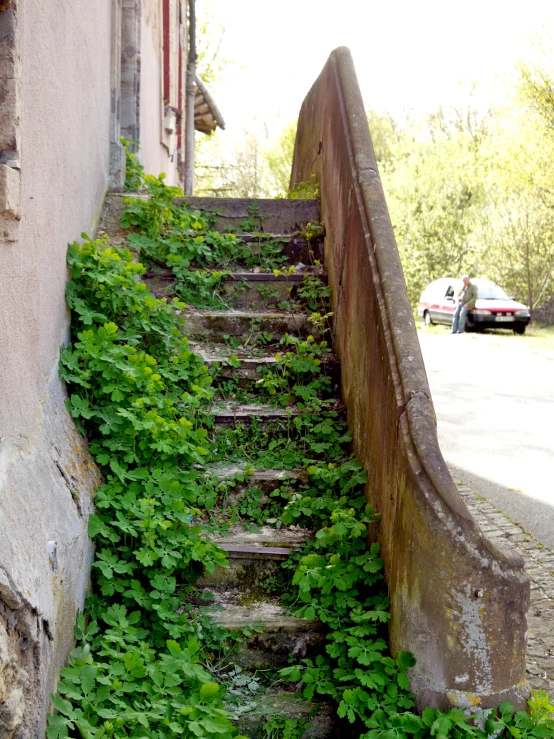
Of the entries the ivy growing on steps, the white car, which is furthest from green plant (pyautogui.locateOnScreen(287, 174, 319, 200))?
the white car

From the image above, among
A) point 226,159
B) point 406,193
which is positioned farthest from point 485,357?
point 226,159

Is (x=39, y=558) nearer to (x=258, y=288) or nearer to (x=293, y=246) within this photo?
(x=258, y=288)

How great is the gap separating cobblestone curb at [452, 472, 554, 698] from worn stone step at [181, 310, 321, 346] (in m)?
1.80

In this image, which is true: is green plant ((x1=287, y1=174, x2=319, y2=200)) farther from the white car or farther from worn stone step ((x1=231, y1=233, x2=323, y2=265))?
the white car

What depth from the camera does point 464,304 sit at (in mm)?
18844

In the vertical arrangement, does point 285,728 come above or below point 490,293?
below

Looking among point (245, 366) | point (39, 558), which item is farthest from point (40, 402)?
point (245, 366)

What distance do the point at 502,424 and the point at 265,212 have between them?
159 inches

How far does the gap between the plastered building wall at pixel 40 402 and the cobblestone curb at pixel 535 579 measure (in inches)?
82.7

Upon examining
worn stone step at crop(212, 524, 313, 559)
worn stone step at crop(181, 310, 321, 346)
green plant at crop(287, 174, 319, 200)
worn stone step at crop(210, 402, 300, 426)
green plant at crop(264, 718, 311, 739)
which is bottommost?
green plant at crop(264, 718, 311, 739)

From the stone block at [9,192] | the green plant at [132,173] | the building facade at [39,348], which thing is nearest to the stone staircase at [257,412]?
the green plant at [132,173]

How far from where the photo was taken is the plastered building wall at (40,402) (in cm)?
230

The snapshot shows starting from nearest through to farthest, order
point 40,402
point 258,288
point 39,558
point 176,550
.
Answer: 1. point 39,558
2. point 40,402
3. point 176,550
4. point 258,288

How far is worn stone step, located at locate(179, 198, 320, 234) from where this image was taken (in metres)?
5.87
